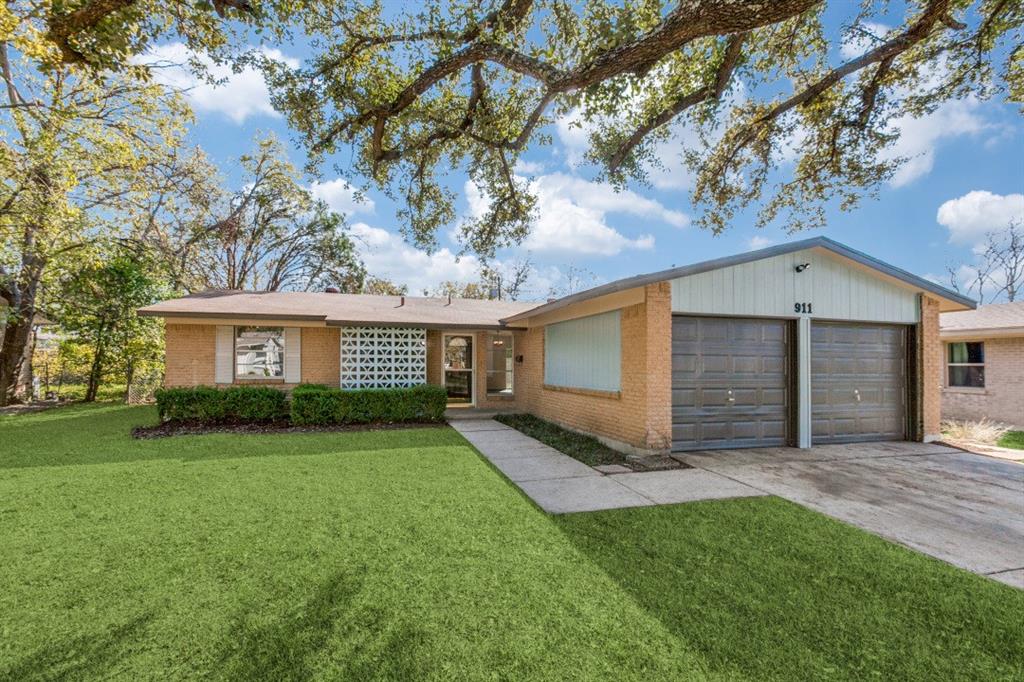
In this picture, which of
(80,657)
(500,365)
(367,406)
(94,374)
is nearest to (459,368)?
(500,365)

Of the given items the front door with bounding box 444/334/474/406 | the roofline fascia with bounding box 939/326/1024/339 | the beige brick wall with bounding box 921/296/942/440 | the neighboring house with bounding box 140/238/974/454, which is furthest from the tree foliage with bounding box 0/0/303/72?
the roofline fascia with bounding box 939/326/1024/339

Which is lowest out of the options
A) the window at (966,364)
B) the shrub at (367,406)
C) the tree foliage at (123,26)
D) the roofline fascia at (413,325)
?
the shrub at (367,406)

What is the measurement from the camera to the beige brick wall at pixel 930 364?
888 cm

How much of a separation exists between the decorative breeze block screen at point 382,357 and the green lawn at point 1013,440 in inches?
508

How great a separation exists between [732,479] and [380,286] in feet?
97.3

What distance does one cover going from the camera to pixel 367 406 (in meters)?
10.8

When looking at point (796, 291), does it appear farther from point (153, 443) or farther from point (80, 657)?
point (153, 443)

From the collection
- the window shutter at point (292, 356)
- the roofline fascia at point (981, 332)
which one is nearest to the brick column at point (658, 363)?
the roofline fascia at point (981, 332)

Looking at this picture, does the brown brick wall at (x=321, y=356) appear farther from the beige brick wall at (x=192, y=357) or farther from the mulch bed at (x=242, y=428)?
the mulch bed at (x=242, y=428)

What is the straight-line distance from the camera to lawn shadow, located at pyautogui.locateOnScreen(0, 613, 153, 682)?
91.5 inches

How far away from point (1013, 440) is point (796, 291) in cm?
658

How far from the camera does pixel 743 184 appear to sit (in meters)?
11.4

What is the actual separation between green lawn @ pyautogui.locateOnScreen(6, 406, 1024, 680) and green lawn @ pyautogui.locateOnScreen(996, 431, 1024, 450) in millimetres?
8082

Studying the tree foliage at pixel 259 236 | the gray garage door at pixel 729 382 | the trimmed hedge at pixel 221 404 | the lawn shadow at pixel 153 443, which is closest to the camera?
the lawn shadow at pixel 153 443
